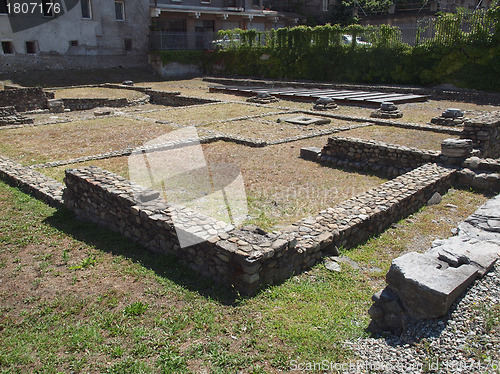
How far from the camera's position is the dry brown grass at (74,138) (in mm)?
10539

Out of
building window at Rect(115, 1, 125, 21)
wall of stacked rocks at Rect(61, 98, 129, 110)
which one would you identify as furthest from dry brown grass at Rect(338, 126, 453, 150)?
building window at Rect(115, 1, 125, 21)

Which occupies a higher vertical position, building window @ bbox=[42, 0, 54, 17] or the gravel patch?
building window @ bbox=[42, 0, 54, 17]

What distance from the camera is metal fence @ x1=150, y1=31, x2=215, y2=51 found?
106ft

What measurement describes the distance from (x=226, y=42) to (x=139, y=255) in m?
28.9

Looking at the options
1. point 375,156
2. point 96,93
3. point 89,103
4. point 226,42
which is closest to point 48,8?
point 96,93

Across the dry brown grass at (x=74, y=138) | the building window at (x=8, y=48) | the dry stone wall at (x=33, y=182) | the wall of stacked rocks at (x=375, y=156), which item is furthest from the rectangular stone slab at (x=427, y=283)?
the building window at (x=8, y=48)

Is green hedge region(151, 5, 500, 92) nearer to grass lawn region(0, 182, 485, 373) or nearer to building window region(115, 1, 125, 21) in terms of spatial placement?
building window region(115, 1, 125, 21)

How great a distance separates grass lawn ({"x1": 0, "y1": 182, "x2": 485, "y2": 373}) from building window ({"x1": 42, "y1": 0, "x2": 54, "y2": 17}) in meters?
26.8

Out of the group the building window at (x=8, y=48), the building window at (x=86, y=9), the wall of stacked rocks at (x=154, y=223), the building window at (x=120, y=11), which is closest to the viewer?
the wall of stacked rocks at (x=154, y=223)

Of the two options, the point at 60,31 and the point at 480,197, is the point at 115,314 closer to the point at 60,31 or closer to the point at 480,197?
the point at 480,197

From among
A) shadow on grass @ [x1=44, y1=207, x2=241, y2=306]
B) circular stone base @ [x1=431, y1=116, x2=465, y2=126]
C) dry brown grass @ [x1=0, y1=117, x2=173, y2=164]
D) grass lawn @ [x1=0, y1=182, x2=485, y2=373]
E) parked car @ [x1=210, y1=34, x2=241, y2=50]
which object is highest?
parked car @ [x1=210, y1=34, x2=241, y2=50]

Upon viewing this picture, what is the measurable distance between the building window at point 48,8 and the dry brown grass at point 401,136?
79.4 feet

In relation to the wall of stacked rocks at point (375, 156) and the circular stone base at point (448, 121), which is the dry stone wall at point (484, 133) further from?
the circular stone base at point (448, 121)

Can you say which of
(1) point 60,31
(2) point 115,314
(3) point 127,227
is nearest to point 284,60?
(1) point 60,31
